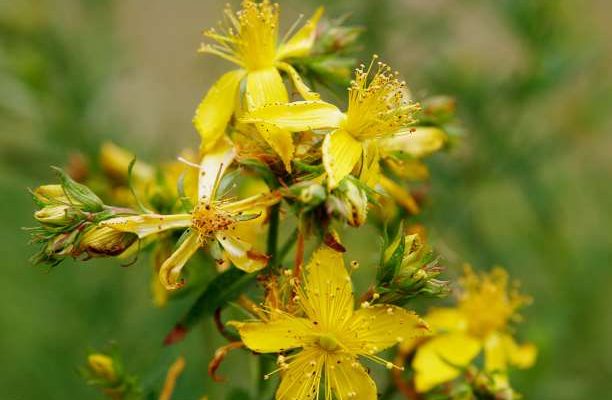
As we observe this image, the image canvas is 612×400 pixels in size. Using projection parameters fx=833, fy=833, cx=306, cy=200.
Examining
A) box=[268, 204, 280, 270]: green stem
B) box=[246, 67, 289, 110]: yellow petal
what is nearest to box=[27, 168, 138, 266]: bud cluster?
box=[268, 204, 280, 270]: green stem

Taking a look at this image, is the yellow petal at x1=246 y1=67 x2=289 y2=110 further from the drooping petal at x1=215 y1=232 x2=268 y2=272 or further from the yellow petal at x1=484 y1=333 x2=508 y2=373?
the yellow petal at x1=484 y1=333 x2=508 y2=373

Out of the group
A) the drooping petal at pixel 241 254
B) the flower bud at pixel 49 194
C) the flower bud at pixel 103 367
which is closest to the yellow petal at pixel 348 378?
the drooping petal at pixel 241 254

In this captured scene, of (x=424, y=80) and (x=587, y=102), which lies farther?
(x=587, y=102)

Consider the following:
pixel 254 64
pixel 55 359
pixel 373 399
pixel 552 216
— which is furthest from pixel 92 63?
pixel 373 399

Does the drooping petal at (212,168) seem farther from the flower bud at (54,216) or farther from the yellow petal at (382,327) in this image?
the yellow petal at (382,327)

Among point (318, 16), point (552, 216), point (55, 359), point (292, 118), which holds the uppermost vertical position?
point (318, 16)

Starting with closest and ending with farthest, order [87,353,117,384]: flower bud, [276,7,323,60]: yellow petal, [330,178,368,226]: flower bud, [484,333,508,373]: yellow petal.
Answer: [330,178,368,226]: flower bud, [87,353,117,384]: flower bud, [276,7,323,60]: yellow petal, [484,333,508,373]: yellow petal

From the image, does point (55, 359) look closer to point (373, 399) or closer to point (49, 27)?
point (49, 27)
